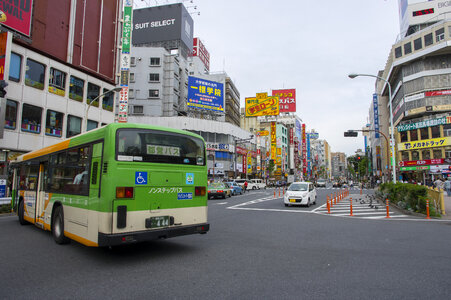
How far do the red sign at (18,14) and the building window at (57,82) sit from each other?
361 centimetres

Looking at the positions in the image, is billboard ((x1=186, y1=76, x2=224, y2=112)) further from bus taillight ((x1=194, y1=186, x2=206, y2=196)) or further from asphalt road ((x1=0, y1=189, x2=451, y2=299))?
bus taillight ((x1=194, y1=186, x2=206, y2=196))

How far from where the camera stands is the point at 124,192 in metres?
5.77

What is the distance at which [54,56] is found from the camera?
25391 mm

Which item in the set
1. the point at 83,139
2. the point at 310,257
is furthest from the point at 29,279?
the point at 310,257

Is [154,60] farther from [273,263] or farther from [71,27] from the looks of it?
[273,263]

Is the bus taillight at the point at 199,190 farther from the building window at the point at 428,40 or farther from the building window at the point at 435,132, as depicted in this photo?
the building window at the point at 428,40

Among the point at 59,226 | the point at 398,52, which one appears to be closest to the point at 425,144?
the point at 398,52

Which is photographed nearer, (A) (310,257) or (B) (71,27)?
(A) (310,257)

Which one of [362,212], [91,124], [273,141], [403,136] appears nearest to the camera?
[362,212]

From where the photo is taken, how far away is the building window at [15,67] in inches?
867

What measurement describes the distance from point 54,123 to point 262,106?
46.3m

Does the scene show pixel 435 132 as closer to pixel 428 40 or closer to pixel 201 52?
pixel 428 40

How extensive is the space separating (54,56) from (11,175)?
Result: 1691cm

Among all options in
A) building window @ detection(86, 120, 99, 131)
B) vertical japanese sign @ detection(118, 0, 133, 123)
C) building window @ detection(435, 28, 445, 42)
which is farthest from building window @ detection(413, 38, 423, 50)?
building window @ detection(86, 120, 99, 131)
